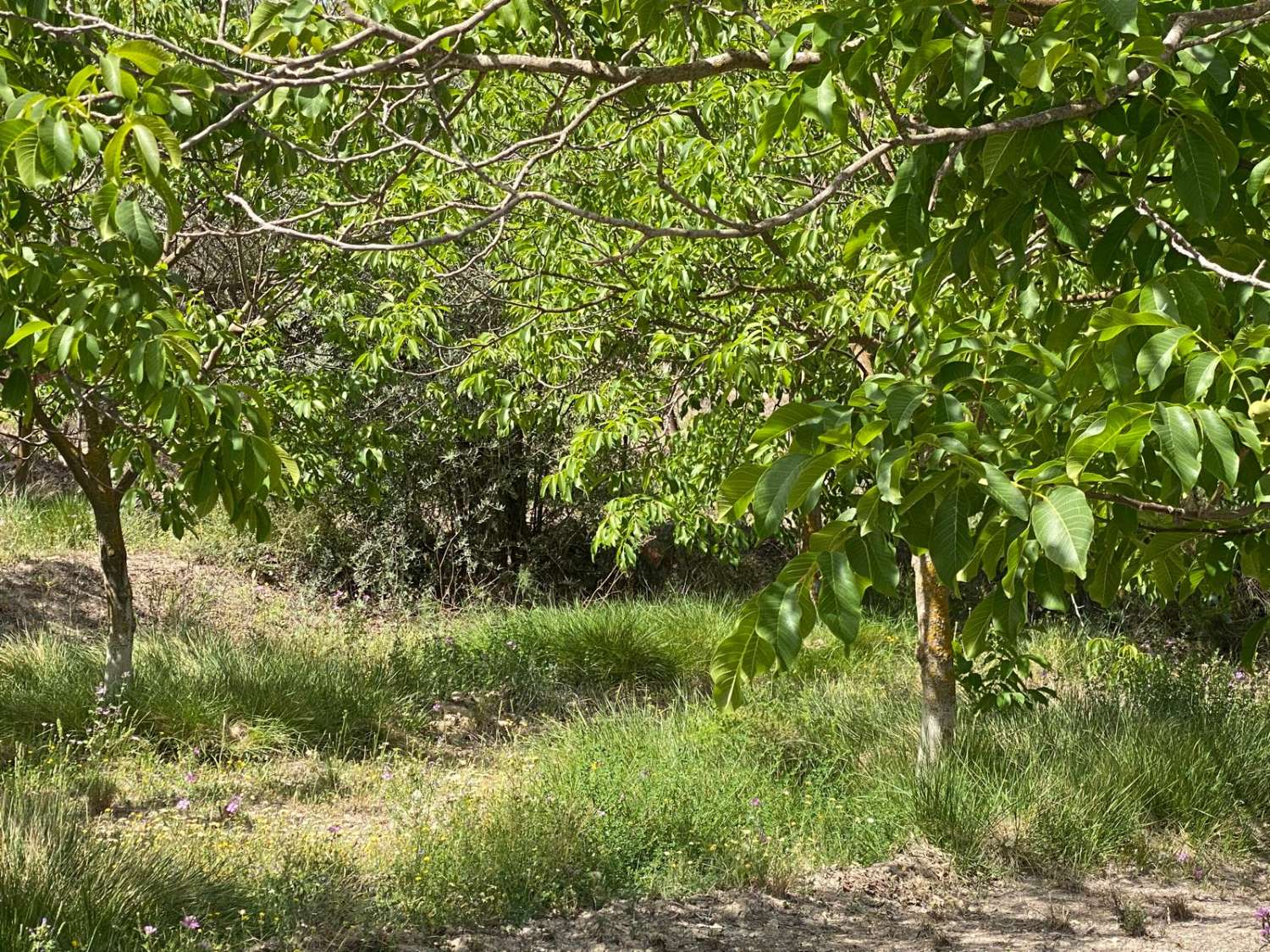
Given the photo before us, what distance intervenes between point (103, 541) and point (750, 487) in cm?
582

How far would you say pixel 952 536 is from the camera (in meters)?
1.78

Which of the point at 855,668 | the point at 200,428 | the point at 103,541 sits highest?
the point at 200,428

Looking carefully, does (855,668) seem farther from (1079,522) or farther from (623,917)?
(1079,522)

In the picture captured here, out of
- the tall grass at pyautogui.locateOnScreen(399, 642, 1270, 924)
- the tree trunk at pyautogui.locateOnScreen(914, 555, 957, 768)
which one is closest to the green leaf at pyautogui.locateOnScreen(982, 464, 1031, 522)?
the tall grass at pyautogui.locateOnScreen(399, 642, 1270, 924)

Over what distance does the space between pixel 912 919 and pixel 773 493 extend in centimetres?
375

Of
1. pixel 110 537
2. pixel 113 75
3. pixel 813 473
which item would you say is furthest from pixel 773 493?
pixel 110 537

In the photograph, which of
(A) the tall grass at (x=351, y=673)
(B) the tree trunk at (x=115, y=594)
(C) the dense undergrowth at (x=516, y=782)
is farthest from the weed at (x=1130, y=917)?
(B) the tree trunk at (x=115, y=594)

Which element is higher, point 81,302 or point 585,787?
point 81,302

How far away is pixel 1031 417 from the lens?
9.45 feet

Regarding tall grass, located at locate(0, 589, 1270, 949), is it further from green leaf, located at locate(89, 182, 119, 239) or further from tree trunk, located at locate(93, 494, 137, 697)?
green leaf, located at locate(89, 182, 119, 239)

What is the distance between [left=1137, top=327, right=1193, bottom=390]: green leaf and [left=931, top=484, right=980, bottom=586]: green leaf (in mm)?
371

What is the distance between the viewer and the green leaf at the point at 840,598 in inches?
67.4

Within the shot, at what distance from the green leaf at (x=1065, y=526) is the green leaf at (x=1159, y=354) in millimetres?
321

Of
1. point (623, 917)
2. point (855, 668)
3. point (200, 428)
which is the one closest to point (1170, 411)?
point (200, 428)
